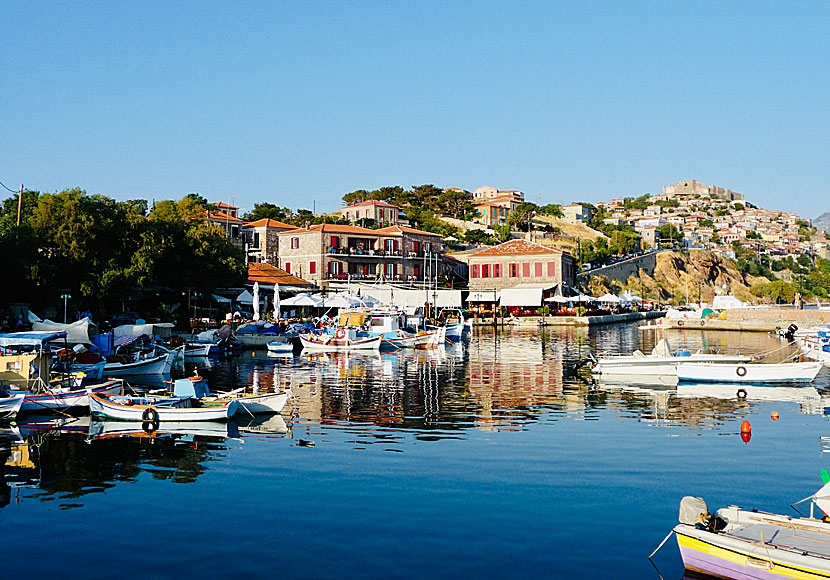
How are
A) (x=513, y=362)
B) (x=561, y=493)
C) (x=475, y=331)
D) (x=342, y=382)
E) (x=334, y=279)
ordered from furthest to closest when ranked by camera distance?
(x=334, y=279) < (x=475, y=331) < (x=513, y=362) < (x=342, y=382) < (x=561, y=493)

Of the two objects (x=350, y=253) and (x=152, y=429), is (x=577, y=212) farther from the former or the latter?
(x=152, y=429)

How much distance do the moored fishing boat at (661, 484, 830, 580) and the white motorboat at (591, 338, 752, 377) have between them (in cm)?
2219

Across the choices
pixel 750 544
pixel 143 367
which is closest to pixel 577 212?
pixel 143 367

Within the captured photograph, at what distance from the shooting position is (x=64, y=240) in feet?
138

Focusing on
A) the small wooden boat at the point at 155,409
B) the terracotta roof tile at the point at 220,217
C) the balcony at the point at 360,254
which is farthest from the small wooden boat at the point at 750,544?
the terracotta roof tile at the point at 220,217

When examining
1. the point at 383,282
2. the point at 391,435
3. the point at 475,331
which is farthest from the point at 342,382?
the point at 383,282

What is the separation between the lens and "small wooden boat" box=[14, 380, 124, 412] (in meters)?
22.4

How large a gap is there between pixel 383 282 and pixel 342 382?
43353 mm

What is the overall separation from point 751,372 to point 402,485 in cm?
2142

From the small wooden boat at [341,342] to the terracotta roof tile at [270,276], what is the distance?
64.8ft

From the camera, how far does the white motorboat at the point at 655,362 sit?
31297 millimetres

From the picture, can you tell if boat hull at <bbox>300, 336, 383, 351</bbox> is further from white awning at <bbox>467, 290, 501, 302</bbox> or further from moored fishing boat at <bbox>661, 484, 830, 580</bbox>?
white awning at <bbox>467, 290, 501, 302</bbox>

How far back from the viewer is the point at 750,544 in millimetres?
9148

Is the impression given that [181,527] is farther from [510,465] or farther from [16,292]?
[16,292]
